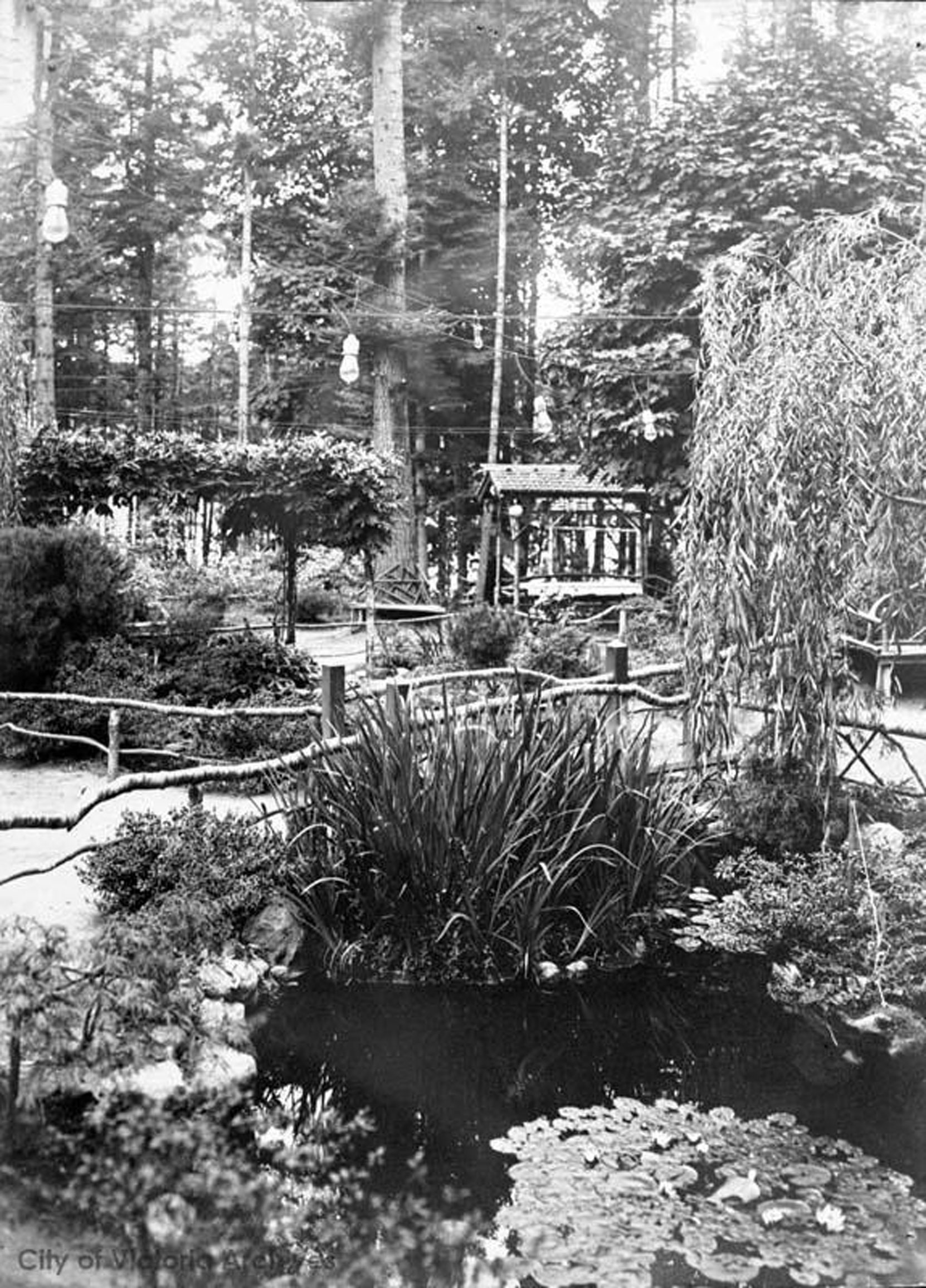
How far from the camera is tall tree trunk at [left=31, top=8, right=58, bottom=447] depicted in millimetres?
2459

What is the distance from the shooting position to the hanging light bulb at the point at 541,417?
299 cm

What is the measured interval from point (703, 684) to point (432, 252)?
146cm

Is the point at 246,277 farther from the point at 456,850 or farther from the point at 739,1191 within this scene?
the point at 739,1191

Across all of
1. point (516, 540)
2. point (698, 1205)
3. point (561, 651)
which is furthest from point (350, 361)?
point (698, 1205)

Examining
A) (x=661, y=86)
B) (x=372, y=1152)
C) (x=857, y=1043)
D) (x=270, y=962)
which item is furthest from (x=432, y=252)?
(x=857, y=1043)

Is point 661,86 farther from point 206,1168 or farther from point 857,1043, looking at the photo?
point 206,1168

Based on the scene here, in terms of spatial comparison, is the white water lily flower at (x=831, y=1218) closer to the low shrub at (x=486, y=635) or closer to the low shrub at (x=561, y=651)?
the low shrub at (x=486, y=635)

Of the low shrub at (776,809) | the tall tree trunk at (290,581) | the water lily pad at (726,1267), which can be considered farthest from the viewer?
the low shrub at (776,809)

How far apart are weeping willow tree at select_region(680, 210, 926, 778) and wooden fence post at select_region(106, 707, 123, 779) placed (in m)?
1.63

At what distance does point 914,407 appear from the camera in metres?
3.01

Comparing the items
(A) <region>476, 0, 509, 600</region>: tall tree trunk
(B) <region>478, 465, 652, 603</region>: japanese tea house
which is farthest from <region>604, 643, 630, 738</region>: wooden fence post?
(A) <region>476, 0, 509, 600</region>: tall tree trunk

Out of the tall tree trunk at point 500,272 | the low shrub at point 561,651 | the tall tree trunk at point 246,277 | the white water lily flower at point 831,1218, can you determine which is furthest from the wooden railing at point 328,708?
the white water lily flower at point 831,1218

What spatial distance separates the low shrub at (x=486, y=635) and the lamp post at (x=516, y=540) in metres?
0.05

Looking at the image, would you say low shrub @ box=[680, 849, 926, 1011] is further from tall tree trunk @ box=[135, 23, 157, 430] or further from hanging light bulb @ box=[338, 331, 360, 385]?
tall tree trunk @ box=[135, 23, 157, 430]
